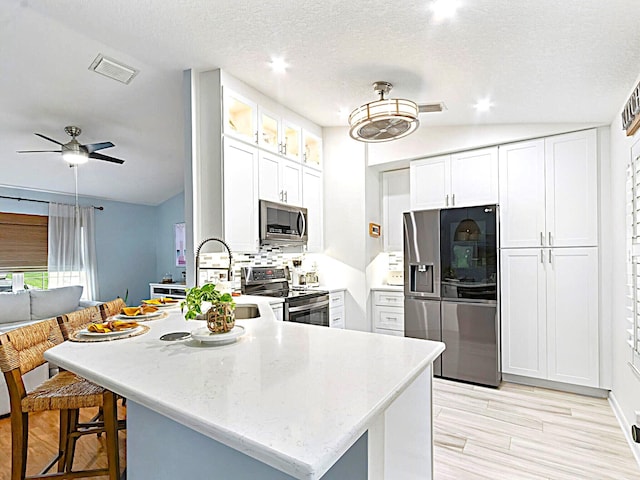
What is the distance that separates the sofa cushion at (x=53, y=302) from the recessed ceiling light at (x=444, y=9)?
17.3 feet

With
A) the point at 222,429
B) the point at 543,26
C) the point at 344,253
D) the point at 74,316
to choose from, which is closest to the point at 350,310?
the point at 344,253

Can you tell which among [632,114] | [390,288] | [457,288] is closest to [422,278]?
[457,288]

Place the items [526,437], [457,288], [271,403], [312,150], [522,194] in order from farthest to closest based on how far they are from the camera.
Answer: [312,150], [457,288], [522,194], [526,437], [271,403]

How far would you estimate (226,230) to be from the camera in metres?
3.15

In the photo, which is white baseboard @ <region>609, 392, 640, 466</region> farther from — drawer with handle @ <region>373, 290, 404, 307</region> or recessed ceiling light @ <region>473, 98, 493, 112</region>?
recessed ceiling light @ <region>473, 98, 493, 112</region>

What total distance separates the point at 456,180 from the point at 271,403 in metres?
3.55

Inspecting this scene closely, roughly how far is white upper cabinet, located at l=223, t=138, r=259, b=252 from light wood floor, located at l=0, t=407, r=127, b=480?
1677mm

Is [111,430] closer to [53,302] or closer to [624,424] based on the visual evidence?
[624,424]

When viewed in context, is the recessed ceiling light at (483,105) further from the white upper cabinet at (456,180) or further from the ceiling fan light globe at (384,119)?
the ceiling fan light globe at (384,119)

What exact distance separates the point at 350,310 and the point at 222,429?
3.75 m

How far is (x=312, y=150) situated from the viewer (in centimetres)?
450

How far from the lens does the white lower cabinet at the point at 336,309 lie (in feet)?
14.0

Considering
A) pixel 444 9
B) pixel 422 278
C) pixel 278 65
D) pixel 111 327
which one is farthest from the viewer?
pixel 422 278

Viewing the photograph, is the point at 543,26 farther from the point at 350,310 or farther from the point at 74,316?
the point at 350,310
